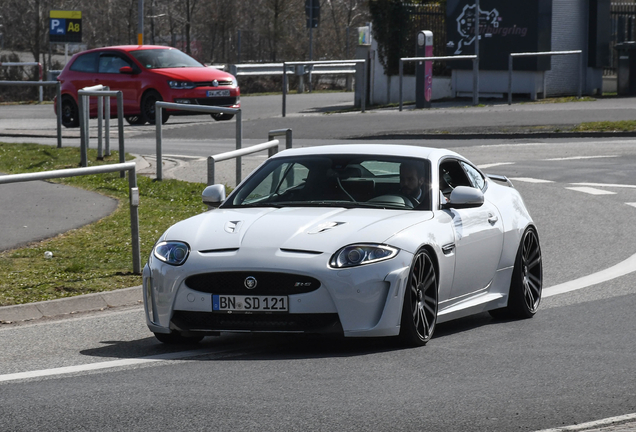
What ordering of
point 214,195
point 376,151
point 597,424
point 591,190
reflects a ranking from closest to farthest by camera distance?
point 597,424 → point 214,195 → point 376,151 → point 591,190

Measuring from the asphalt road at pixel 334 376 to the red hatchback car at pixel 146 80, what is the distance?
18.8m

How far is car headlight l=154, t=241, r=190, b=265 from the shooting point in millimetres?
7293

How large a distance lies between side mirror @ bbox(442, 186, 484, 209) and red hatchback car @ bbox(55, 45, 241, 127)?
Answer: 64.9 feet

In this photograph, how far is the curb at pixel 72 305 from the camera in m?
8.91

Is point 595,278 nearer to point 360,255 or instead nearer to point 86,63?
point 360,255

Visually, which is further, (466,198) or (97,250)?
(97,250)

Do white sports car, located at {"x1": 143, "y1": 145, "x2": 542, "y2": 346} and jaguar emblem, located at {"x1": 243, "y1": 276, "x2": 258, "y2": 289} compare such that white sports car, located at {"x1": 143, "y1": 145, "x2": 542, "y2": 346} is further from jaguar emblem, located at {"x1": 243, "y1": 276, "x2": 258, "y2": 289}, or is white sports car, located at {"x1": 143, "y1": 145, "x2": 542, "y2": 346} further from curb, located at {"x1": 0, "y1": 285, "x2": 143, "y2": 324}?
curb, located at {"x1": 0, "y1": 285, "x2": 143, "y2": 324}

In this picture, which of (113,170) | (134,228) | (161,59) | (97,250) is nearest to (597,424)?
(134,228)

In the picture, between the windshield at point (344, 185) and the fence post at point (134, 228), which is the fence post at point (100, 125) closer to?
the fence post at point (134, 228)

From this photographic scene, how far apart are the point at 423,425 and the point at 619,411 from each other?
1007mm

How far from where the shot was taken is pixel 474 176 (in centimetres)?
915

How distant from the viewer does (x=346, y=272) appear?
23.0ft

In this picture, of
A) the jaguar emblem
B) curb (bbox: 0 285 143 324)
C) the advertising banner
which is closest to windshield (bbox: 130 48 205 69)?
the advertising banner

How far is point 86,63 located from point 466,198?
23006mm
